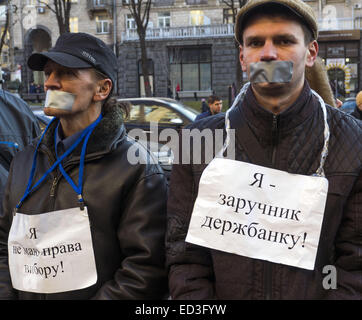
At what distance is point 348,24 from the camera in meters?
29.5

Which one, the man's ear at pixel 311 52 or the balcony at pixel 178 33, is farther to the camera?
the balcony at pixel 178 33

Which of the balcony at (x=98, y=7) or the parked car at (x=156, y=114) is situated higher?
the balcony at (x=98, y=7)

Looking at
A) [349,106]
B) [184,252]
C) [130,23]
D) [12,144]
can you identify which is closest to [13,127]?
[12,144]

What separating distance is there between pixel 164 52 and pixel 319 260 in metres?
30.0

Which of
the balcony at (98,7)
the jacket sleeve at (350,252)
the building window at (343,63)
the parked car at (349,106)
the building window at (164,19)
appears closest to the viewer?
the jacket sleeve at (350,252)

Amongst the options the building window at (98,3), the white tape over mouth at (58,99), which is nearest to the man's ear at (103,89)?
the white tape over mouth at (58,99)

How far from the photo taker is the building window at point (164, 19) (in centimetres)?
3169

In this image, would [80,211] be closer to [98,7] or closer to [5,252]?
[5,252]

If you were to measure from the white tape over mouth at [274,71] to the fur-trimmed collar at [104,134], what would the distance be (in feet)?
2.54

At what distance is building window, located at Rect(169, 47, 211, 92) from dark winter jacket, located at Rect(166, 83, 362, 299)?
1153 inches

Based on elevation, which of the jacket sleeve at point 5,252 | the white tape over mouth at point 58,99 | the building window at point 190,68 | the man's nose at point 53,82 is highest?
the building window at point 190,68

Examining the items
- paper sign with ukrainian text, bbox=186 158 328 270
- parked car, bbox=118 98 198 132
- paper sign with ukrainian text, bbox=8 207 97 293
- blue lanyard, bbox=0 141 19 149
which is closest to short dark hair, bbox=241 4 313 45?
paper sign with ukrainian text, bbox=186 158 328 270

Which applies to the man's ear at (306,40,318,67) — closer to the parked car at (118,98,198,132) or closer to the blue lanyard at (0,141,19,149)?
the blue lanyard at (0,141,19,149)

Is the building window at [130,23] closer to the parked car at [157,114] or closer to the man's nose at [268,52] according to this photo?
the parked car at [157,114]
